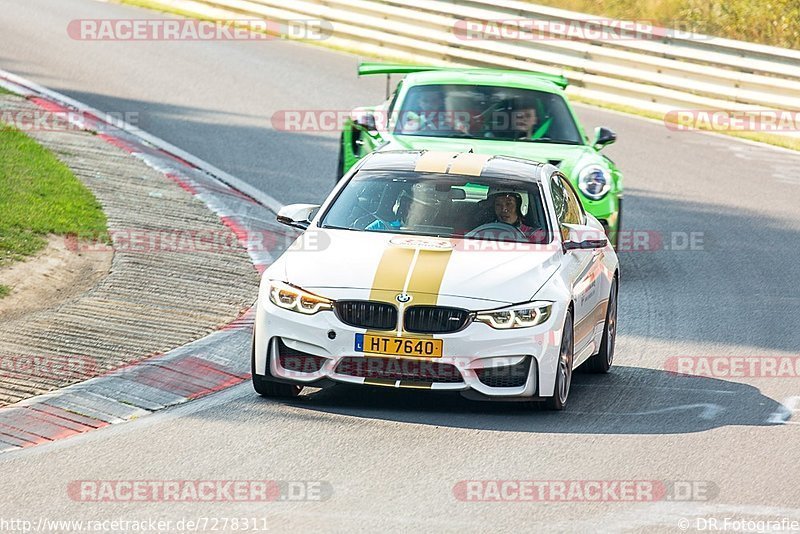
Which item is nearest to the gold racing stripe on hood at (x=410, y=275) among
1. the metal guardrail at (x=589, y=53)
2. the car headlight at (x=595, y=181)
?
the car headlight at (x=595, y=181)

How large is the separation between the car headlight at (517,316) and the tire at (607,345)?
157 centimetres

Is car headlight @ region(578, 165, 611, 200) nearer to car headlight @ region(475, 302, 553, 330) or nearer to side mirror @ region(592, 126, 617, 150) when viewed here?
side mirror @ region(592, 126, 617, 150)

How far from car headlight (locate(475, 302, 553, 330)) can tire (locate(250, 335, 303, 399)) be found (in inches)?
48.0

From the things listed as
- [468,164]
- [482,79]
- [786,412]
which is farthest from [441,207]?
[482,79]

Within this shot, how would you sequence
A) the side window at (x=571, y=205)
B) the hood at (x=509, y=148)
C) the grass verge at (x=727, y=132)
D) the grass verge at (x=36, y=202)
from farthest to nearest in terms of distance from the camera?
the grass verge at (x=727, y=132) < the hood at (x=509, y=148) < the grass verge at (x=36, y=202) < the side window at (x=571, y=205)

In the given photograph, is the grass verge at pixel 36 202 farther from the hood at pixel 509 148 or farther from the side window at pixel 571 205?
the side window at pixel 571 205

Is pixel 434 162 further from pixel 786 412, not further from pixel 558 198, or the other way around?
pixel 786 412

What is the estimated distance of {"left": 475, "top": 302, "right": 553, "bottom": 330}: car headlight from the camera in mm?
8758

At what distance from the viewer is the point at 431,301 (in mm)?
8742

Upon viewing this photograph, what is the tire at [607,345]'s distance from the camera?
10391mm

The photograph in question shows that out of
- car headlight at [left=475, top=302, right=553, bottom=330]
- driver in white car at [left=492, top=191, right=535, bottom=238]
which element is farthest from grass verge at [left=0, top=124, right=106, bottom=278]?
car headlight at [left=475, top=302, right=553, bottom=330]

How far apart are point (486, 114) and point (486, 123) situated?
12 cm

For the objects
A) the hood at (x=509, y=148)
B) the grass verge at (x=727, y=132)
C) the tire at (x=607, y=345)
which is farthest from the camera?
the grass verge at (x=727, y=132)

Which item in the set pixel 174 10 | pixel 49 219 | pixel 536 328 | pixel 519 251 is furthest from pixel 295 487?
pixel 174 10
